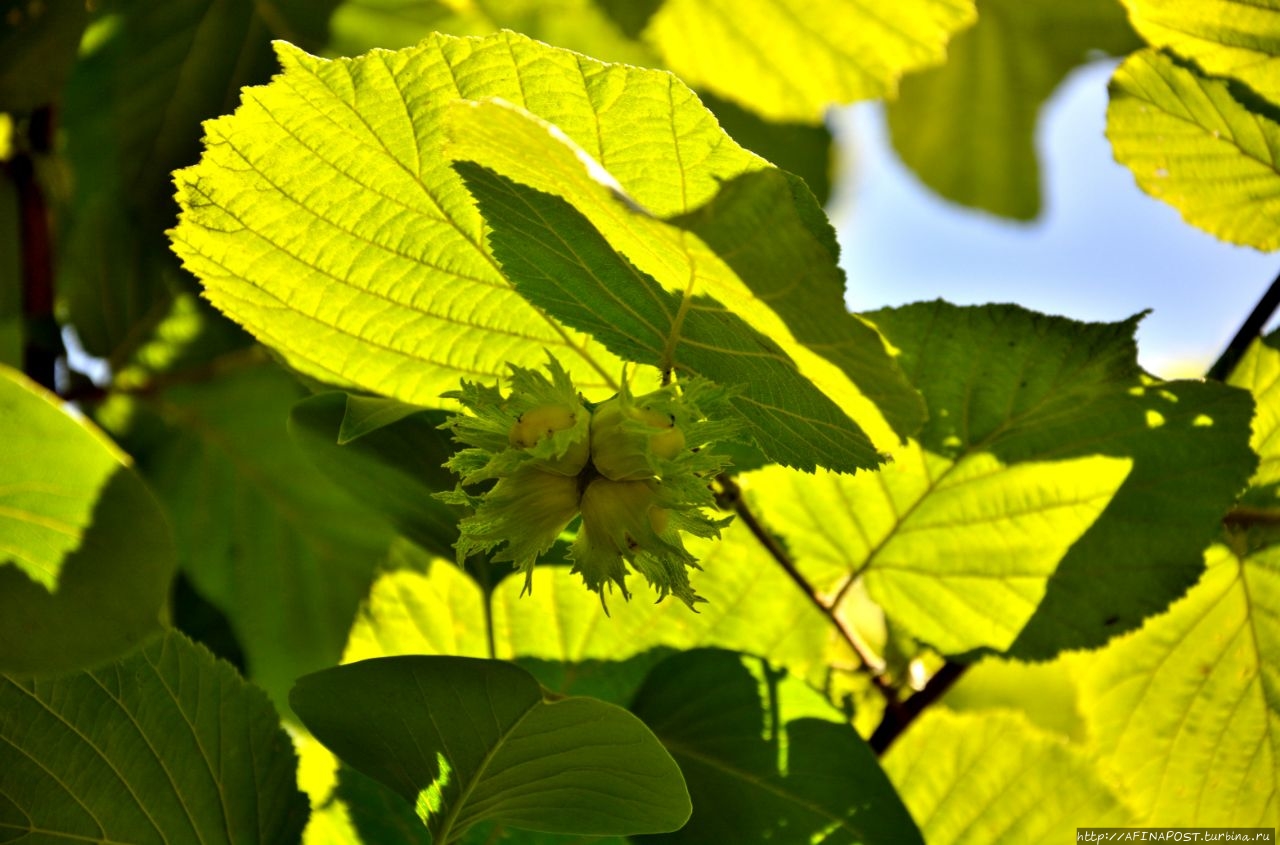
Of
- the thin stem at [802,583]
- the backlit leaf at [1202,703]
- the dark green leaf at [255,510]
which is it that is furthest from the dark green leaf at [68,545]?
the backlit leaf at [1202,703]

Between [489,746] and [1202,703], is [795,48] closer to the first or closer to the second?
[1202,703]

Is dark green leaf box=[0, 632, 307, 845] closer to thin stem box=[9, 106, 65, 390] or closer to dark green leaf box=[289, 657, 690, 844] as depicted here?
dark green leaf box=[289, 657, 690, 844]

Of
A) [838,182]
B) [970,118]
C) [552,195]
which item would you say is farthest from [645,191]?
[970,118]

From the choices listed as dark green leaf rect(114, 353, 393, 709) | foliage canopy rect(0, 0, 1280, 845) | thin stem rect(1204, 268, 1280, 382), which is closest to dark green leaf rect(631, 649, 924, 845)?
foliage canopy rect(0, 0, 1280, 845)

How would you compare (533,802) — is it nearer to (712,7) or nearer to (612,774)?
(612,774)

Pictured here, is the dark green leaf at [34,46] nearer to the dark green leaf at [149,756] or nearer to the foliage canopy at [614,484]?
the foliage canopy at [614,484]

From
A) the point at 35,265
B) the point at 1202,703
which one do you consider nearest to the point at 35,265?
the point at 35,265
